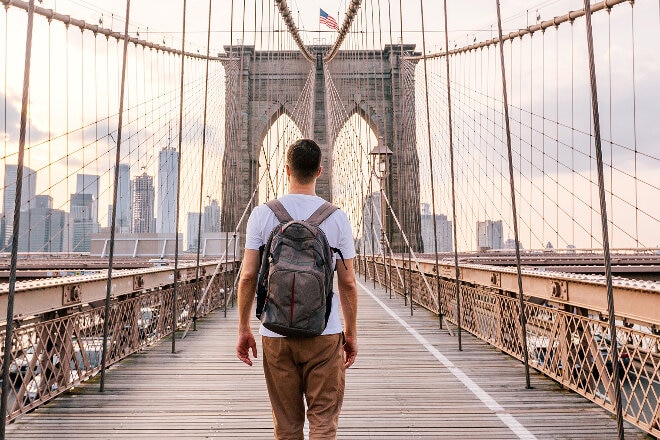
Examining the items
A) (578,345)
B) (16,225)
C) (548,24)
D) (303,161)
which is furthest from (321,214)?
(548,24)

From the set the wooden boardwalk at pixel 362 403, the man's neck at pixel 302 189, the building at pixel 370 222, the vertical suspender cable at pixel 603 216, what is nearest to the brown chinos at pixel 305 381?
the man's neck at pixel 302 189

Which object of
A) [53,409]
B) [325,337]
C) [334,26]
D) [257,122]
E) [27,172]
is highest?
[334,26]

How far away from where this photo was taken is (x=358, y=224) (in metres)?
19.7

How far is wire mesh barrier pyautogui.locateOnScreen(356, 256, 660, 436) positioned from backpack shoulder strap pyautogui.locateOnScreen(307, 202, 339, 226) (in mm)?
1432

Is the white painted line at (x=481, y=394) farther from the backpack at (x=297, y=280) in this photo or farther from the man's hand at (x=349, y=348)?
the backpack at (x=297, y=280)

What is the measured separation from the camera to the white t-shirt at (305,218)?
1.80 m

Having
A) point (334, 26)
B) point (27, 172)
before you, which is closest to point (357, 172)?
point (334, 26)

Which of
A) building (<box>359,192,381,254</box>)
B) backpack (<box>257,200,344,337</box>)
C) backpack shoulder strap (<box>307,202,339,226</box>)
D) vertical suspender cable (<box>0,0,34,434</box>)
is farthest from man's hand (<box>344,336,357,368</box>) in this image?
building (<box>359,192,381,254</box>)

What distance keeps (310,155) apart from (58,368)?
2.52m

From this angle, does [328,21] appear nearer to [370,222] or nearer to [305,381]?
[370,222]

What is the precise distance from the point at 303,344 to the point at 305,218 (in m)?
0.40

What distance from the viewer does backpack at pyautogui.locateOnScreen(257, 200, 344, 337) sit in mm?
1652

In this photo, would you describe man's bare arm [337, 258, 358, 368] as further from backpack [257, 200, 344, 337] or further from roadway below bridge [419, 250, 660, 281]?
roadway below bridge [419, 250, 660, 281]

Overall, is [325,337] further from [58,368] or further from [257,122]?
[257,122]
